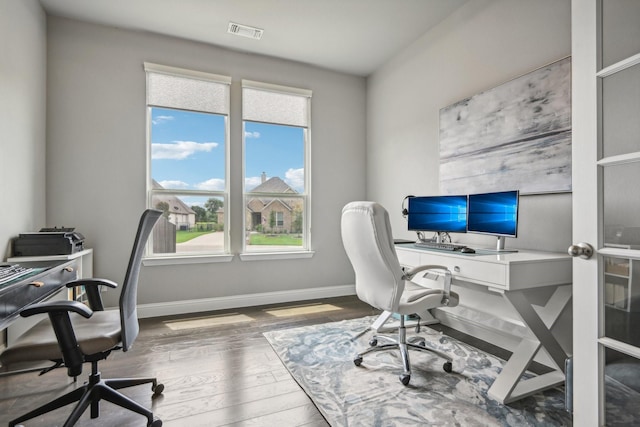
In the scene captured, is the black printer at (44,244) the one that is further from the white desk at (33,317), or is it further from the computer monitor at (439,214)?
the computer monitor at (439,214)

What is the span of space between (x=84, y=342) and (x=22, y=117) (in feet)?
7.18

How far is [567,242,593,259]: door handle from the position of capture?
123 centimetres

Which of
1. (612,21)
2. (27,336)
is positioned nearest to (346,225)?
(612,21)

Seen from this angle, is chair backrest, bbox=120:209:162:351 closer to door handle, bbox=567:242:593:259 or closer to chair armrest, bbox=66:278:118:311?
chair armrest, bbox=66:278:118:311

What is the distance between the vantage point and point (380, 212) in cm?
202

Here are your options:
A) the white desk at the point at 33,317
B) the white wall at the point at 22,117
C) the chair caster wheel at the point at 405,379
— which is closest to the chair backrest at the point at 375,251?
the chair caster wheel at the point at 405,379

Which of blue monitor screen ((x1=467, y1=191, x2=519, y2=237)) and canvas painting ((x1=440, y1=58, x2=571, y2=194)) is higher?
canvas painting ((x1=440, y1=58, x2=571, y2=194))

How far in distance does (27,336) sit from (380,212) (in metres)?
1.89

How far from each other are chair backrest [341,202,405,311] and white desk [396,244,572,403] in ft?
1.68

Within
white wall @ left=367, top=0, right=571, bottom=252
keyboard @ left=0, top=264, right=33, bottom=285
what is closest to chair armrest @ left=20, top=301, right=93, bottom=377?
keyboard @ left=0, top=264, right=33, bottom=285

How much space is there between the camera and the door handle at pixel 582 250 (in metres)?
1.23

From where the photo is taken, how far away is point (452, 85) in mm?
3102

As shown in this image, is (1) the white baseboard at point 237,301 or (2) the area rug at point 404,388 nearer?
(2) the area rug at point 404,388

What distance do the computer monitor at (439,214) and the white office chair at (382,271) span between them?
59 centimetres
